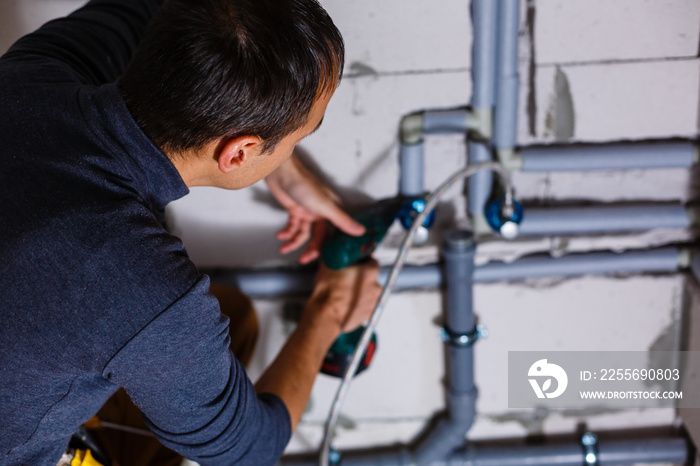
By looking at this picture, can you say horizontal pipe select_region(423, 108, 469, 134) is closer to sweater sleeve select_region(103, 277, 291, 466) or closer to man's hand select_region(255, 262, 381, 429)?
man's hand select_region(255, 262, 381, 429)

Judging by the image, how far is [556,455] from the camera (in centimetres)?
150

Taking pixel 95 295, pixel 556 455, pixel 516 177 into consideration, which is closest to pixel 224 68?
pixel 95 295

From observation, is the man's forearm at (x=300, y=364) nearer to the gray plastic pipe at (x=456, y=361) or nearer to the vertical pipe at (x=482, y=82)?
the gray plastic pipe at (x=456, y=361)

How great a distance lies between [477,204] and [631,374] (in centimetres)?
64

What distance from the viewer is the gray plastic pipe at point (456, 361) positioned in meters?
1.22

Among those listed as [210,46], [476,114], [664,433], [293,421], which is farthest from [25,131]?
[664,433]

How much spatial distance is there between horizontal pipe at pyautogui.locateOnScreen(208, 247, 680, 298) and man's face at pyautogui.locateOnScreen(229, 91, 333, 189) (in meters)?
0.51

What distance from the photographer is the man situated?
2.20 feet

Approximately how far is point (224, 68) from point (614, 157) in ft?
2.78

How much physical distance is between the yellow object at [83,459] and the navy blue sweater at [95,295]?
0.05 m

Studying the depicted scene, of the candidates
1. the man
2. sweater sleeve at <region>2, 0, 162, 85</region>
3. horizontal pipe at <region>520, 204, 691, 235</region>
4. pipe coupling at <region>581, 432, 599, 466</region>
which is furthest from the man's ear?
pipe coupling at <region>581, 432, 599, 466</region>

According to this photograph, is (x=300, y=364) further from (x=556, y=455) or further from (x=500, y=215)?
(x=556, y=455)

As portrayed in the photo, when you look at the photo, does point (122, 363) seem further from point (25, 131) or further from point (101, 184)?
point (25, 131)

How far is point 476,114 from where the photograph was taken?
115 centimetres
